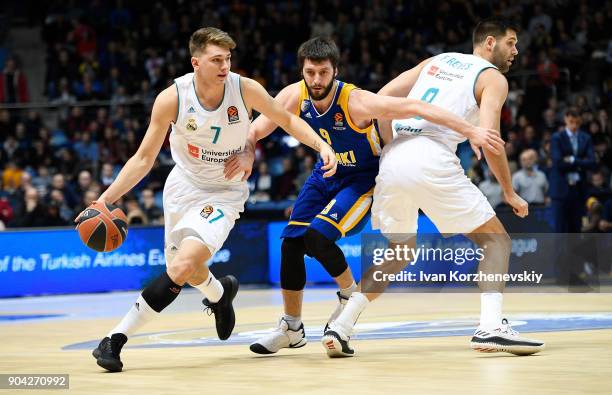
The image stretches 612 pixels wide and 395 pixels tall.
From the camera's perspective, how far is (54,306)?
12.4 meters

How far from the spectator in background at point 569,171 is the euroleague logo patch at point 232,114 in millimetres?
7208

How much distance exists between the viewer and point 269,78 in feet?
64.6

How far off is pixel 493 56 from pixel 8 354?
13.0ft

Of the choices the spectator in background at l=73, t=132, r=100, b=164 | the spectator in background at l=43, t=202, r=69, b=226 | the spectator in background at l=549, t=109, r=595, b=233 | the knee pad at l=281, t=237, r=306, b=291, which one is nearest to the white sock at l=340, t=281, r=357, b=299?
the knee pad at l=281, t=237, r=306, b=291

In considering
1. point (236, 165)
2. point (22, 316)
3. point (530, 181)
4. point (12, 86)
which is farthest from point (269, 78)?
point (236, 165)

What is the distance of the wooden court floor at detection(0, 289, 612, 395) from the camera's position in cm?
537

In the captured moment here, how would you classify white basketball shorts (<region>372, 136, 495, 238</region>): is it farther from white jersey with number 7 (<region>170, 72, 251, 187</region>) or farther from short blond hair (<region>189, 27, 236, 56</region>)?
short blond hair (<region>189, 27, 236, 56</region>)

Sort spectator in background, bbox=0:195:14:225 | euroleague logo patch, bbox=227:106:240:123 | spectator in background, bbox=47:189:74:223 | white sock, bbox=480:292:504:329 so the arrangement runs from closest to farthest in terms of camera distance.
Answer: white sock, bbox=480:292:504:329, euroleague logo patch, bbox=227:106:240:123, spectator in background, bbox=0:195:14:225, spectator in background, bbox=47:189:74:223

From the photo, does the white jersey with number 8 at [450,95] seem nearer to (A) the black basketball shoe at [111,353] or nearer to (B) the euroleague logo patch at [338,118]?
(B) the euroleague logo patch at [338,118]

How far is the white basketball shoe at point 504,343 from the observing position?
20.7 feet

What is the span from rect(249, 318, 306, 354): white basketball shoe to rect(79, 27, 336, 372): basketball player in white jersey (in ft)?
1.98

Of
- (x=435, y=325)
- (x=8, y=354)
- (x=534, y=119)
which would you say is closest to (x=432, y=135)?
(x=435, y=325)

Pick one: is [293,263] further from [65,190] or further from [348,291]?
[65,190]

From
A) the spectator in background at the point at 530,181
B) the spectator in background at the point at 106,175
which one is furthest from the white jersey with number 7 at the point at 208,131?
the spectator in background at the point at 106,175
